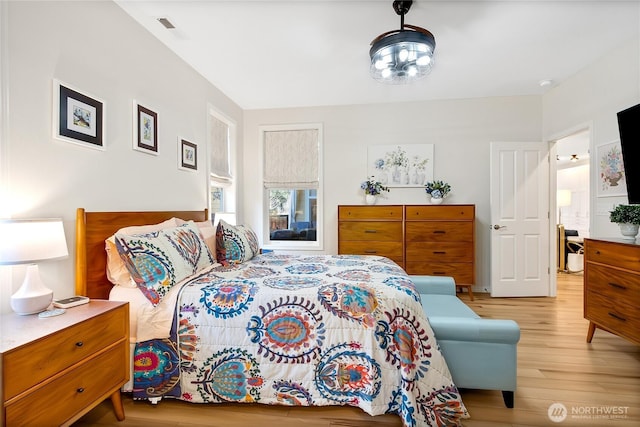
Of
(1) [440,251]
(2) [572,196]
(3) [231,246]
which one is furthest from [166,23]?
(2) [572,196]

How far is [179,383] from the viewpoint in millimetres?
1673

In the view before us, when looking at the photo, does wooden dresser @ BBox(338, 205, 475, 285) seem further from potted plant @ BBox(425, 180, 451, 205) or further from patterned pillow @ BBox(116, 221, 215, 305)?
patterned pillow @ BBox(116, 221, 215, 305)

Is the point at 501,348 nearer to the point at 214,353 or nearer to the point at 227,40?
the point at 214,353

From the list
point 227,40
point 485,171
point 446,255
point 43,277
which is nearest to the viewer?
point 43,277

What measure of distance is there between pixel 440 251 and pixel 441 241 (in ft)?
0.41

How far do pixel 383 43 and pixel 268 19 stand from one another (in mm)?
907

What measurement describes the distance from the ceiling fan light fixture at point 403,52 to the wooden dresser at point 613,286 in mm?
1942

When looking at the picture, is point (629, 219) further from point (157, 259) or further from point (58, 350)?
point (58, 350)

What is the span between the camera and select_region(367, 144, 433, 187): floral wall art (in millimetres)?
3965

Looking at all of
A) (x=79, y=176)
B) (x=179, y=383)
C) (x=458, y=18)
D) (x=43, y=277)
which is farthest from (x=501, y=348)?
(x=79, y=176)

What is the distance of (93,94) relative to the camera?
190 cm

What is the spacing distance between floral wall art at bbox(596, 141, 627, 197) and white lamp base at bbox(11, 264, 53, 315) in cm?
423

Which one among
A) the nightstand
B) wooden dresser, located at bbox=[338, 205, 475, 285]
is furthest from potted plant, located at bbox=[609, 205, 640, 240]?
the nightstand

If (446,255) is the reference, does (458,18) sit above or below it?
above
